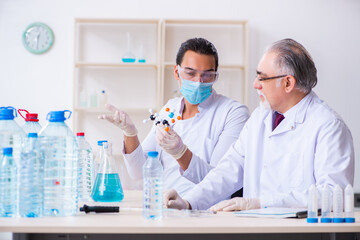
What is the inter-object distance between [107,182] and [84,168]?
157 millimetres

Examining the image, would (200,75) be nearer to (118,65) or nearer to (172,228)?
(172,228)

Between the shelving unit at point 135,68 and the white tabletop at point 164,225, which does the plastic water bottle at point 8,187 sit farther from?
the shelving unit at point 135,68

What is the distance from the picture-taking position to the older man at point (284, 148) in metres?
1.79

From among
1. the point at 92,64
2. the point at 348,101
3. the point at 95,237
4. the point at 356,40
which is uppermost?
the point at 356,40

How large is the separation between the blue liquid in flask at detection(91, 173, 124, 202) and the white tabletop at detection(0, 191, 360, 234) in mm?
519

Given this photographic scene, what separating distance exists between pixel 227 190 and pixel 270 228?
0.93 metres

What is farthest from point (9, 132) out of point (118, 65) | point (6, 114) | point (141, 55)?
point (141, 55)

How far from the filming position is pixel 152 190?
1.41 metres

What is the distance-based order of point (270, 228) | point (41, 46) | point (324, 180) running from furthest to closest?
point (41, 46)
point (324, 180)
point (270, 228)

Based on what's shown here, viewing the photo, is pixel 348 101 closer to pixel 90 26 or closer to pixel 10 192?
pixel 90 26

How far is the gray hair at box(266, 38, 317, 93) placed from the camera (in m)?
2.06

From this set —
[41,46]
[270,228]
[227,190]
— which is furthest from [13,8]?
[270,228]

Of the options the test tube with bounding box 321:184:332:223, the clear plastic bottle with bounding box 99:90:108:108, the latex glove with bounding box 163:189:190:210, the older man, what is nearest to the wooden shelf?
the clear plastic bottle with bounding box 99:90:108:108

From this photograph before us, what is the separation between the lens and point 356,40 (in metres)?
4.89
